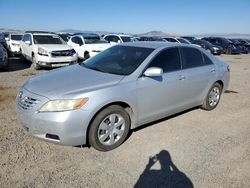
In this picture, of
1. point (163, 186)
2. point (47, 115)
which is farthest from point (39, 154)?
point (163, 186)

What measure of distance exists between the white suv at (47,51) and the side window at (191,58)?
273 inches

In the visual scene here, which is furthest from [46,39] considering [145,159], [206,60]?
[145,159]

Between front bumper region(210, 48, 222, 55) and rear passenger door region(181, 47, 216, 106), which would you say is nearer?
rear passenger door region(181, 47, 216, 106)

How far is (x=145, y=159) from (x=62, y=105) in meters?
1.45

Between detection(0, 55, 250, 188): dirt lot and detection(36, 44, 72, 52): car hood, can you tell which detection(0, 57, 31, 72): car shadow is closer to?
detection(36, 44, 72, 52): car hood

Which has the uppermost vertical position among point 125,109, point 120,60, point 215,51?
point 120,60

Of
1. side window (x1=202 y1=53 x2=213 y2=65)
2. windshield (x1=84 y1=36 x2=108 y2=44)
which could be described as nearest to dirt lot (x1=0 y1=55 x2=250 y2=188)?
side window (x1=202 y1=53 x2=213 y2=65)

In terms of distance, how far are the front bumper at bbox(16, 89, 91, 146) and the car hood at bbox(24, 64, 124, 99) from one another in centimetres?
19

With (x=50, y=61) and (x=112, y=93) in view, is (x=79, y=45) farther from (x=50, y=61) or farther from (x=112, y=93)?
(x=112, y=93)

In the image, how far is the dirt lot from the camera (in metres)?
3.28

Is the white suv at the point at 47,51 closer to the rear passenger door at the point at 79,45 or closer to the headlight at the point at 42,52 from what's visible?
the headlight at the point at 42,52

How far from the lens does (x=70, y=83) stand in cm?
399

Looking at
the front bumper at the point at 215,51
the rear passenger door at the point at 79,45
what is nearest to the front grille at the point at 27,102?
the rear passenger door at the point at 79,45

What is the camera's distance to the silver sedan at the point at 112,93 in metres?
3.59
